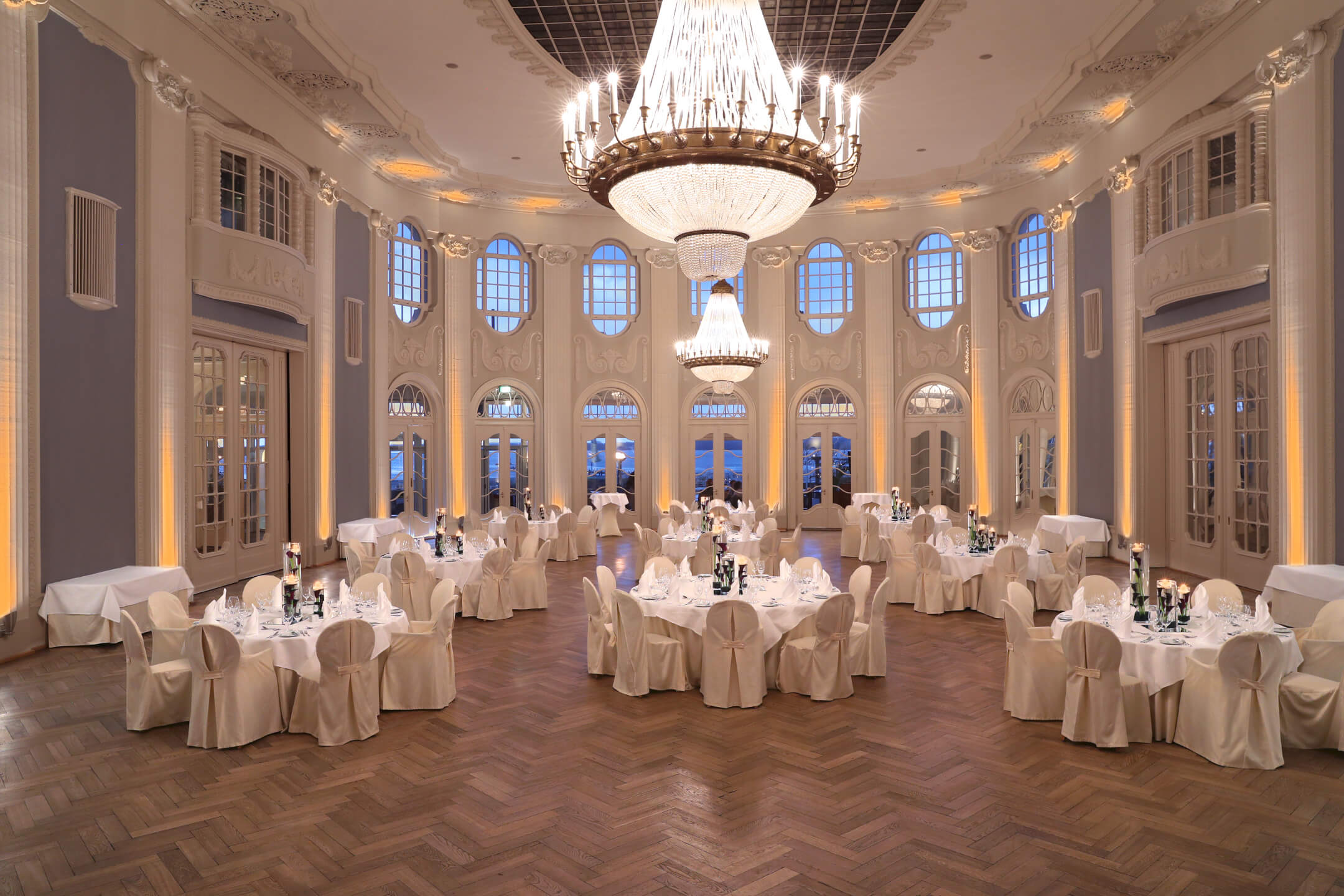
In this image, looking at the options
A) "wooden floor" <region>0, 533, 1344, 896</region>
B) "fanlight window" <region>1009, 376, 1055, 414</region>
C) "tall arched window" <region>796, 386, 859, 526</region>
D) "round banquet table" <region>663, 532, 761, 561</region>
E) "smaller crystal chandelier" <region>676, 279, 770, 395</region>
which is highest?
"smaller crystal chandelier" <region>676, 279, 770, 395</region>

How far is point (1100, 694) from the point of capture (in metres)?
5.10

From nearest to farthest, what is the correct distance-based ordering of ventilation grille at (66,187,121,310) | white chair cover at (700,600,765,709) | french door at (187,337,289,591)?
white chair cover at (700,600,765,709), ventilation grille at (66,187,121,310), french door at (187,337,289,591)

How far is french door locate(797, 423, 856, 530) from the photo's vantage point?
55.7 feet

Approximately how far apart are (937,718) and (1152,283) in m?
7.40

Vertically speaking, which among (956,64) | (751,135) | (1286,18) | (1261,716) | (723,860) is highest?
(956,64)

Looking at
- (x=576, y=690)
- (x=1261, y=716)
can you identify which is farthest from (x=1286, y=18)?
(x=576, y=690)

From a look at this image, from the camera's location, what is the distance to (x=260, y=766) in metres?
4.82

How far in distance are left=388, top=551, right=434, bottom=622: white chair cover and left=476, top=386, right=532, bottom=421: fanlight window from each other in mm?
8416

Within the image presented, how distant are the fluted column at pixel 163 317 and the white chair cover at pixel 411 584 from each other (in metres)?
2.76

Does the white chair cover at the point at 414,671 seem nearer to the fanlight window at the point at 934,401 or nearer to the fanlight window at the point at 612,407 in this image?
the fanlight window at the point at 612,407

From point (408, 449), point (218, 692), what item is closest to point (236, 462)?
point (408, 449)

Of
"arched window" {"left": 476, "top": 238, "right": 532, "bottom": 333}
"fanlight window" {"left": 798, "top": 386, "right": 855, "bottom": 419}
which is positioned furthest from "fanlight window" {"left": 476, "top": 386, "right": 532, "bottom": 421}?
"fanlight window" {"left": 798, "top": 386, "right": 855, "bottom": 419}

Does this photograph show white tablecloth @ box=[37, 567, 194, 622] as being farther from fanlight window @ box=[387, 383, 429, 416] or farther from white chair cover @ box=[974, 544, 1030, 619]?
white chair cover @ box=[974, 544, 1030, 619]

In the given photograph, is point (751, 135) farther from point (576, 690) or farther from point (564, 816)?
point (576, 690)
